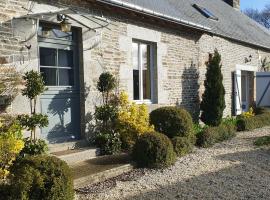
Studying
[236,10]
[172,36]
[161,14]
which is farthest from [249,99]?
[161,14]

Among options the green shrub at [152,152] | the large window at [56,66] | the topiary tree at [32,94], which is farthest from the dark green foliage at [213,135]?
the topiary tree at [32,94]

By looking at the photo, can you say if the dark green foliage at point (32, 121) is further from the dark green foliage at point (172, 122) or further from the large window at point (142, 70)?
the large window at point (142, 70)

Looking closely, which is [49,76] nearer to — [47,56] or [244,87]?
[47,56]

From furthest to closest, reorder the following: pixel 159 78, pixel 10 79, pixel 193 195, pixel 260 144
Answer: pixel 159 78 < pixel 260 144 < pixel 10 79 < pixel 193 195

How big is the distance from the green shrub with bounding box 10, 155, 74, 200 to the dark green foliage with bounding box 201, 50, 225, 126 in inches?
314

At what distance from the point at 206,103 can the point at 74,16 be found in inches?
232

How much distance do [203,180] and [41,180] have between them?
2939 mm

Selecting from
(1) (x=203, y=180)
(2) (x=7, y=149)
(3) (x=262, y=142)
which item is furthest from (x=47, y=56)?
(3) (x=262, y=142)

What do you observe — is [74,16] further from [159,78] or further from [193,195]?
[193,195]

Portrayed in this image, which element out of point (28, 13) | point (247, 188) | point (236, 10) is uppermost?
point (236, 10)

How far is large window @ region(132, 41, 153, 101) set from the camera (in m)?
10.7

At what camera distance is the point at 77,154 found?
7.76m

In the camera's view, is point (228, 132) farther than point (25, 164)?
Yes

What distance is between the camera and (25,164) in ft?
17.2
